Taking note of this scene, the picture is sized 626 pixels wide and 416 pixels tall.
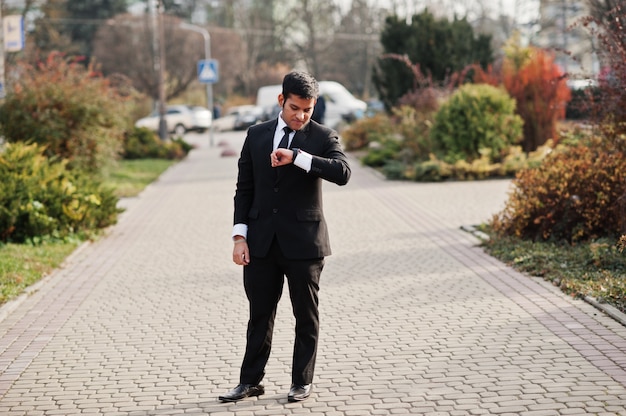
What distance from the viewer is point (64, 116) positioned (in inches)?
677

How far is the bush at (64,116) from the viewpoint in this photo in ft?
55.2

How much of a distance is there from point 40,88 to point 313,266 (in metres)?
13.0

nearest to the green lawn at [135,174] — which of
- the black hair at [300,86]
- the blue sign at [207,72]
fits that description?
the blue sign at [207,72]

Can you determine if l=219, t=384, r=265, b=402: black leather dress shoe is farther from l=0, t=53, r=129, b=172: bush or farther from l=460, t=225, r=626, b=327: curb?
l=0, t=53, r=129, b=172: bush

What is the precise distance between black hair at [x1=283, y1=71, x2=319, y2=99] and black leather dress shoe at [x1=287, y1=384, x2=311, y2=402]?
61.4 inches

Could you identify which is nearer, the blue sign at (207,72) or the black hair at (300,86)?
the black hair at (300,86)

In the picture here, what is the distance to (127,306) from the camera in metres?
8.34

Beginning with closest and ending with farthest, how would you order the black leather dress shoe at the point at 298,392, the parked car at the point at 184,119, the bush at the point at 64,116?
1. the black leather dress shoe at the point at 298,392
2. the bush at the point at 64,116
3. the parked car at the point at 184,119

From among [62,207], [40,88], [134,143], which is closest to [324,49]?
[134,143]

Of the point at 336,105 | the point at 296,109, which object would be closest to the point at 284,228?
the point at 296,109

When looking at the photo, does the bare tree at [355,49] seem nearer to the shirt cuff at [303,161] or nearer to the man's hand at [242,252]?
the man's hand at [242,252]

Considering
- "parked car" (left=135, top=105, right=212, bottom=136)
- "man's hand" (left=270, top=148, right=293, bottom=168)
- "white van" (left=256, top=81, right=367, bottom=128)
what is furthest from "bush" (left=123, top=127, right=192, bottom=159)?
"man's hand" (left=270, top=148, right=293, bottom=168)

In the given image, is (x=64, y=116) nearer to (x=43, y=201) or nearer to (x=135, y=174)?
(x=43, y=201)

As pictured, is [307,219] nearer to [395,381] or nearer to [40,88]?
[395,381]
